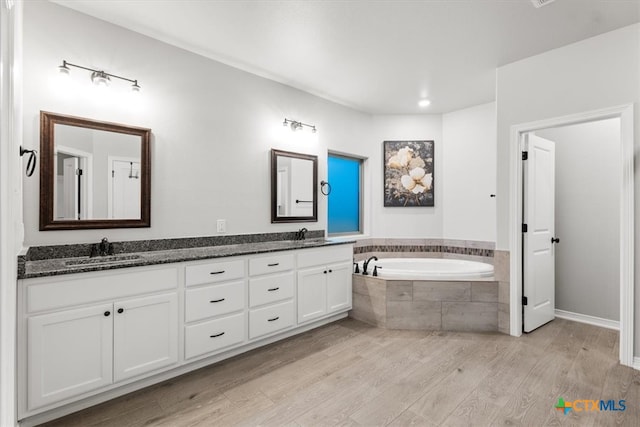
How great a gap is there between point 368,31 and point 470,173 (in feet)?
8.58

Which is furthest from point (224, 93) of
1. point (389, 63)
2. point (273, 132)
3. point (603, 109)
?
point (603, 109)

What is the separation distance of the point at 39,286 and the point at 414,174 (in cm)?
416

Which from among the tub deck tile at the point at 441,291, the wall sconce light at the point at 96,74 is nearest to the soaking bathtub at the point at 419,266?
the tub deck tile at the point at 441,291

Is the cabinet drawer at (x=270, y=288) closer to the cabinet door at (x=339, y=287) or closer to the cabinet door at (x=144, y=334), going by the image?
the cabinet door at (x=339, y=287)

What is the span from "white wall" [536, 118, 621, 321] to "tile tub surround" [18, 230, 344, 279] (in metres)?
2.67

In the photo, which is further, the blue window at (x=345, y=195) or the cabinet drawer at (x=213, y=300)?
the blue window at (x=345, y=195)

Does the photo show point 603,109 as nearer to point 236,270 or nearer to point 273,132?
point 273,132

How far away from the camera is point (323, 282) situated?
3.39 meters

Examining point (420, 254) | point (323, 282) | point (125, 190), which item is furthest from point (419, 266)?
point (125, 190)

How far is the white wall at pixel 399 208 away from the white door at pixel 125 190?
3.01 m

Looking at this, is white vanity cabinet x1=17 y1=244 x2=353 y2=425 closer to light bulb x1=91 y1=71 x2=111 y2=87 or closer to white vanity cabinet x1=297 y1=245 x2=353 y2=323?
white vanity cabinet x1=297 y1=245 x2=353 y2=323

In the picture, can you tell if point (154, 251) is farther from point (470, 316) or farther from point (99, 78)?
point (470, 316)

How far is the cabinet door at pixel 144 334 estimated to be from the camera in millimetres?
2059

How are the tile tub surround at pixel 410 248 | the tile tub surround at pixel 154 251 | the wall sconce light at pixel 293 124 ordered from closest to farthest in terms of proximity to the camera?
the tile tub surround at pixel 154 251 → the wall sconce light at pixel 293 124 → the tile tub surround at pixel 410 248
